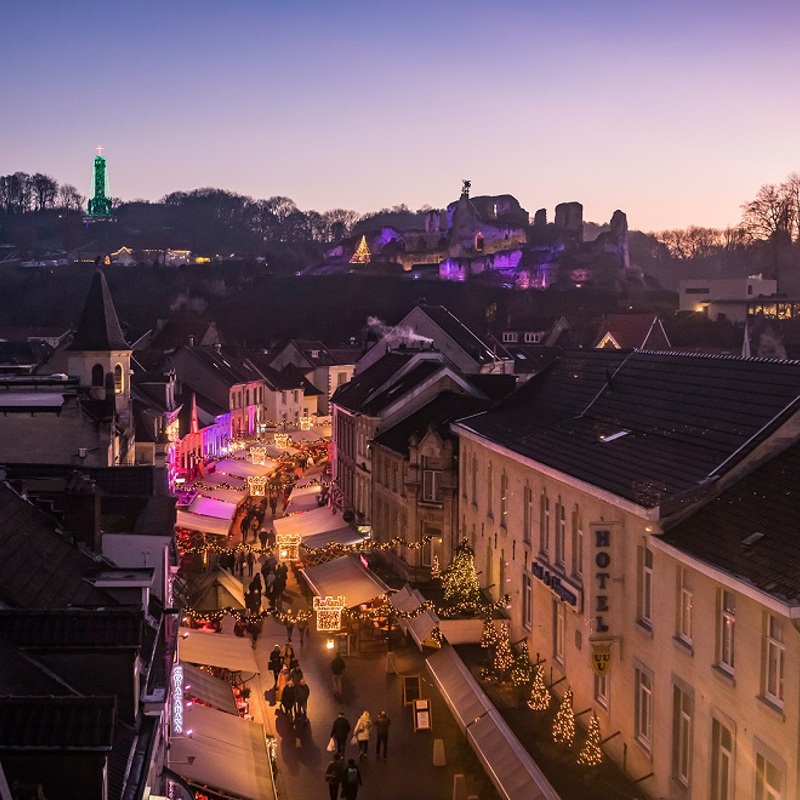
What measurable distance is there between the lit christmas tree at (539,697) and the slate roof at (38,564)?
8.70 metres

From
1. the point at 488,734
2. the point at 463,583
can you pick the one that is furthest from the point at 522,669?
the point at 463,583

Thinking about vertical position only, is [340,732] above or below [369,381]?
below

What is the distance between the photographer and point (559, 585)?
20.7 m

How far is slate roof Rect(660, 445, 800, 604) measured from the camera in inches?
508

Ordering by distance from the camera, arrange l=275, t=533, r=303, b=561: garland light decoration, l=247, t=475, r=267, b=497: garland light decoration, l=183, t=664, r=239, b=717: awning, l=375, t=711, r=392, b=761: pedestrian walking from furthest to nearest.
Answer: l=247, t=475, r=267, b=497: garland light decoration → l=275, t=533, r=303, b=561: garland light decoration → l=375, t=711, r=392, b=761: pedestrian walking → l=183, t=664, r=239, b=717: awning

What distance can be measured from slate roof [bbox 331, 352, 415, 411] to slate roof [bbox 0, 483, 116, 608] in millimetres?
26641

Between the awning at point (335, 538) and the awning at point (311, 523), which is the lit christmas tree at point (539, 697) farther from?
the awning at point (311, 523)

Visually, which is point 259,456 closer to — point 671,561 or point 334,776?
point 334,776

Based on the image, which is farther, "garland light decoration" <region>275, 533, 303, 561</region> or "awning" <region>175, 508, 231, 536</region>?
"awning" <region>175, 508, 231, 536</region>

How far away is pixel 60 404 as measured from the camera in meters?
34.8

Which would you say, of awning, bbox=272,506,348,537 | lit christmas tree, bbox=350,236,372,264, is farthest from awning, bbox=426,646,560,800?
lit christmas tree, bbox=350,236,372,264

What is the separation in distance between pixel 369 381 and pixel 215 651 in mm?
24084

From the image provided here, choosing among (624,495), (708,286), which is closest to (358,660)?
(624,495)

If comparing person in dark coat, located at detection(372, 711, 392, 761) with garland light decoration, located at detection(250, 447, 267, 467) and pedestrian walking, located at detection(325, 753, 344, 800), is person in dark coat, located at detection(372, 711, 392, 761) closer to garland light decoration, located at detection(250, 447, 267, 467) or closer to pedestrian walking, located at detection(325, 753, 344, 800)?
pedestrian walking, located at detection(325, 753, 344, 800)
